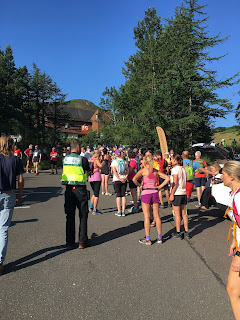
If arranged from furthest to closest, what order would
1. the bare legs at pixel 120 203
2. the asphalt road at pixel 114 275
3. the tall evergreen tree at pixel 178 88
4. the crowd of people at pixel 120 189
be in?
the tall evergreen tree at pixel 178 88
the bare legs at pixel 120 203
the asphalt road at pixel 114 275
the crowd of people at pixel 120 189

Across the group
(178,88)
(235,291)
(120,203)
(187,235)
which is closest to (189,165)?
(120,203)

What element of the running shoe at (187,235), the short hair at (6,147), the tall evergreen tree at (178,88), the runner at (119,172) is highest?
the tall evergreen tree at (178,88)

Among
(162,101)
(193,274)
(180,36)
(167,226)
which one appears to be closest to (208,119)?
(162,101)

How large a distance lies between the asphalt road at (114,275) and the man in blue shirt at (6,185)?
554mm

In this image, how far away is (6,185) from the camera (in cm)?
398

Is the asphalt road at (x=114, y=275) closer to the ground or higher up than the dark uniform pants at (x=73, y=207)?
closer to the ground

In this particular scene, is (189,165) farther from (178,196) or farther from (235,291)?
(235,291)

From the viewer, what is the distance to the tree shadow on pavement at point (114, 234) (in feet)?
17.6

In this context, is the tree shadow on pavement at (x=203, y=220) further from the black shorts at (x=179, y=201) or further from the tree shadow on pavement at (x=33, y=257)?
the tree shadow on pavement at (x=33, y=257)

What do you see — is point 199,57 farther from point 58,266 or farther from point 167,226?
point 58,266

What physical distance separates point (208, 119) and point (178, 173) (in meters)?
27.0

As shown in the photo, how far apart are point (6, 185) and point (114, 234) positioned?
8.91ft

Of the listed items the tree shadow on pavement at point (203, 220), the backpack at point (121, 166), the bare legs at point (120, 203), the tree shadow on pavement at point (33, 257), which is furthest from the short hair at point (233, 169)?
the bare legs at point (120, 203)

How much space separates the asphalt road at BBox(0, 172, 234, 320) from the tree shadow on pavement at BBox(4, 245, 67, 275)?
14 mm
